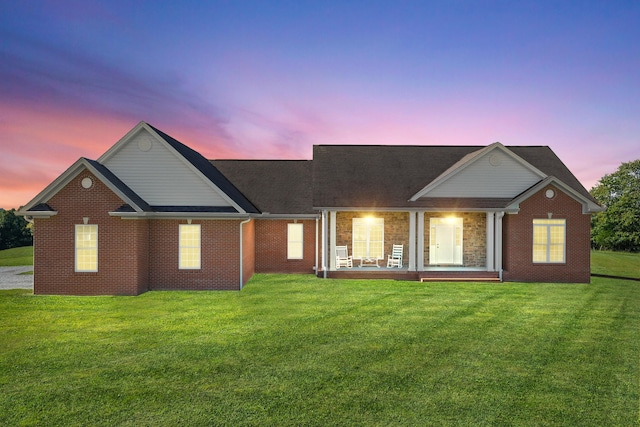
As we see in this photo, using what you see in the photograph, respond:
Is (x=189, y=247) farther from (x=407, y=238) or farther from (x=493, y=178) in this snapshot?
(x=493, y=178)

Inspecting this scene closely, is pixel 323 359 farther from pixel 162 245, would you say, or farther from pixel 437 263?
pixel 437 263

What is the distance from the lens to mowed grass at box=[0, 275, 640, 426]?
577 centimetres

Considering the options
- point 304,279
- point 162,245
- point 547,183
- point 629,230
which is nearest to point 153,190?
point 162,245

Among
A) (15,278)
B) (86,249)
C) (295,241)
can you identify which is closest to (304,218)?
(295,241)

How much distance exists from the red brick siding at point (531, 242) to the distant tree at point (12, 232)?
5307 cm

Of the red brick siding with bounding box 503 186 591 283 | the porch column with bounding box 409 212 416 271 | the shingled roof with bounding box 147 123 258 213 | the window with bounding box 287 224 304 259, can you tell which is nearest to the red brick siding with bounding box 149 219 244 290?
the shingled roof with bounding box 147 123 258 213

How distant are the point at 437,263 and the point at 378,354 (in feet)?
42.9

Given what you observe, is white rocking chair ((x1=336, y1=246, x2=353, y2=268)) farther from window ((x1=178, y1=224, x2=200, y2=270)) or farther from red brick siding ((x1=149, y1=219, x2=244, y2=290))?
window ((x1=178, y1=224, x2=200, y2=270))

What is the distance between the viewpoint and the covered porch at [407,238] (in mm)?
19281

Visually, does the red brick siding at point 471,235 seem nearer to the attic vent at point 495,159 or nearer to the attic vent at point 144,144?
the attic vent at point 495,159

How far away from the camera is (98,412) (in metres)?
5.74

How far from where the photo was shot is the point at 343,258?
20.1 metres

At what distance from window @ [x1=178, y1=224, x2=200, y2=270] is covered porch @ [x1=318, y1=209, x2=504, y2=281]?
20.4 ft

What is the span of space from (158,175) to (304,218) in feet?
24.8
